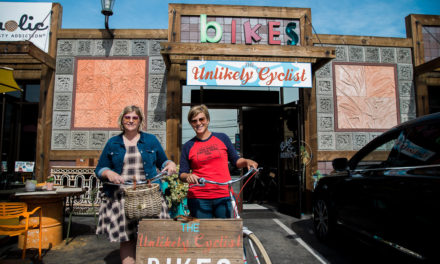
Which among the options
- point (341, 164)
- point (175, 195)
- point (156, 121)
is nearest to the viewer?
point (341, 164)

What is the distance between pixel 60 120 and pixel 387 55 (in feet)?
29.0

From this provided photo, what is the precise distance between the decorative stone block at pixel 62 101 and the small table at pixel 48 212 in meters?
3.20

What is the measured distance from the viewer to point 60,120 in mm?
6918

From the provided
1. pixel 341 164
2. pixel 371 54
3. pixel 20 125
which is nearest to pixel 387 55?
pixel 371 54

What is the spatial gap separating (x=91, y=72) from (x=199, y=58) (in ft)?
9.91

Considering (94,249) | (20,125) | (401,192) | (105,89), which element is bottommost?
(94,249)

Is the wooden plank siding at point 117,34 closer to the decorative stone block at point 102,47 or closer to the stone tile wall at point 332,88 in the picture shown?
the decorative stone block at point 102,47

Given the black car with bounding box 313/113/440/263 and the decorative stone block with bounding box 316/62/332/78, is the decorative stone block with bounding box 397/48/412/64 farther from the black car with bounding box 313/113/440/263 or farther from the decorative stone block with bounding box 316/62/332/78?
the black car with bounding box 313/113/440/263

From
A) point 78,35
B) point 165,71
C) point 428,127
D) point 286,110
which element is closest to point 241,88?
point 286,110

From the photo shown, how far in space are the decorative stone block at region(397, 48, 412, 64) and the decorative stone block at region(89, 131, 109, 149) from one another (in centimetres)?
807

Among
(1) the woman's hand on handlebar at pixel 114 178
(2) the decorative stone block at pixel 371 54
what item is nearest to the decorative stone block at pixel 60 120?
(1) the woman's hand on handlebar at pixel 114 178

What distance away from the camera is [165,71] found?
23.1ft

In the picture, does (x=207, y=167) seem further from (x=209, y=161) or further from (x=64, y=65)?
(x=64, y=65)

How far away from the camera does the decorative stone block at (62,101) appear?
6.94 metres
